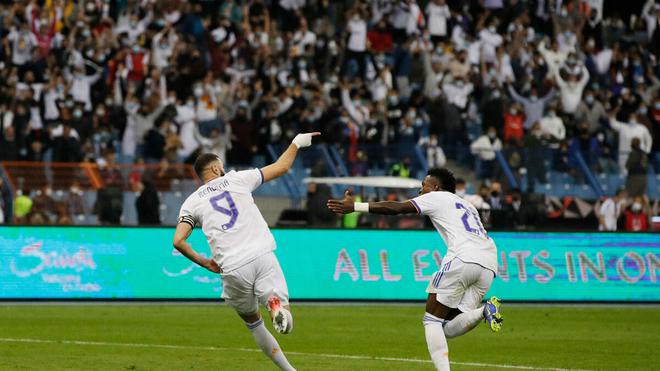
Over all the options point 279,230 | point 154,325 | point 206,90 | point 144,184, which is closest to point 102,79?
point 206,90

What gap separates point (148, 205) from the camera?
80.1 feet

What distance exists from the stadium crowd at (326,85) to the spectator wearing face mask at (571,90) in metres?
0.03

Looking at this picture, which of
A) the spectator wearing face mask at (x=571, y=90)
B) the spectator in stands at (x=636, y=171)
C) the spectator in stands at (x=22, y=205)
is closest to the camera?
the spectator in stands at (x=22, y=205)

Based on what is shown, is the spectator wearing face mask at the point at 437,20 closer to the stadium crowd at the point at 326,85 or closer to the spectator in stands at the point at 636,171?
the stadium crowd at the point at 326,85

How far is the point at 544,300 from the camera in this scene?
71.6ft

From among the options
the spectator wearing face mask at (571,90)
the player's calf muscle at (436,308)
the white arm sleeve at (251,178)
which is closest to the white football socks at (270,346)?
the white arm sleeve at (251,178)

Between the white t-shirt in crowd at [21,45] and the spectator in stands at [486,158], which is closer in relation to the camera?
the spectator in stands at [486,158]

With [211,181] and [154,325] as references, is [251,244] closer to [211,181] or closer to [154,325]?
[211,181]

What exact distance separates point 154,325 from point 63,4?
43.8 ft

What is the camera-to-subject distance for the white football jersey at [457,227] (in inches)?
456

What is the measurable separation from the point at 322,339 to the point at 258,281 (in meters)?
5.54

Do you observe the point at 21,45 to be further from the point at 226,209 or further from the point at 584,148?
the point at 226,209

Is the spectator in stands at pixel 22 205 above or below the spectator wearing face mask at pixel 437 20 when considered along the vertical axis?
below

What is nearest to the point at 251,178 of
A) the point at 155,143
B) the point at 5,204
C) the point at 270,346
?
the point at 270,346
